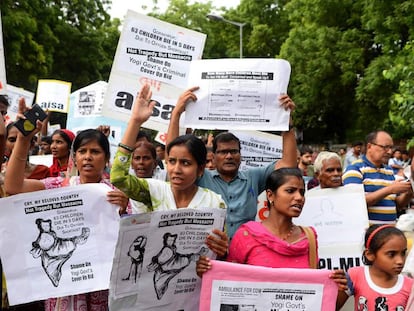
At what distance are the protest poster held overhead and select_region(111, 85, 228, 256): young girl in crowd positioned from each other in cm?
160

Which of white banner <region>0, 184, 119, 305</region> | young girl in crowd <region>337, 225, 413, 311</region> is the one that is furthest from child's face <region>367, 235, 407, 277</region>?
white banner <region>0, 184, 119, 305</region>

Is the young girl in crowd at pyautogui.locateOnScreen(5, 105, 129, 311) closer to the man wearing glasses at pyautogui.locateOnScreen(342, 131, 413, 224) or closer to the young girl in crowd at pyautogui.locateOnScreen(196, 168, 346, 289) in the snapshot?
the young girl in crowd at pyautogui.locateOnScreen(196, 168, 346, 289)

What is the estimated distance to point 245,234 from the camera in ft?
11.0

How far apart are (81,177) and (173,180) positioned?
0.64 meters

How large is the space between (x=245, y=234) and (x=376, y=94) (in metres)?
20.3

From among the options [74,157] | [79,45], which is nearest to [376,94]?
[79,45]

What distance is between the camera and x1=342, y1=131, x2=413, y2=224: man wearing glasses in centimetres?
480

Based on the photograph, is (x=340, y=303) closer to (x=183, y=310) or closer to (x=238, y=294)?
(x=238, y=294)

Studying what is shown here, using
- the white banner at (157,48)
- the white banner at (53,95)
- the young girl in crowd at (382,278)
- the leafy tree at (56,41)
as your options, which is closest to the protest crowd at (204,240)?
the young girl in crowd at (382,278)

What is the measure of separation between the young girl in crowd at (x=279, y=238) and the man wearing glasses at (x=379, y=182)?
61.7 inches

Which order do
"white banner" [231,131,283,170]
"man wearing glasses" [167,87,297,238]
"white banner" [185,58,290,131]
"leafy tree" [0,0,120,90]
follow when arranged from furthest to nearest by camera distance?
"leafy tree" [0,0,120,90] < "white banner" [231,131,283,170] < "white banner" [185,58,290,131] < "man wearing glasses" [167,87,297,238]

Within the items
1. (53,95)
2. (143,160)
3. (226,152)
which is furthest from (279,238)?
(53,95)

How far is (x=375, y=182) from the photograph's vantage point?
5.03 metres

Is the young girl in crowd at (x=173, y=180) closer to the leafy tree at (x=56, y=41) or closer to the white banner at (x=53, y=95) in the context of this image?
the white banner at (x=53, y=95)
